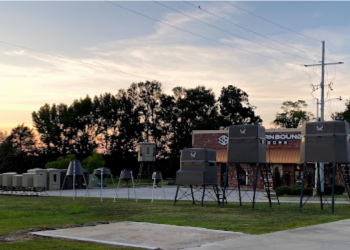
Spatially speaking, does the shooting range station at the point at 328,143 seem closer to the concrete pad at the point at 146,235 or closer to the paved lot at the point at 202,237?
the paved lot at the point at 202,237

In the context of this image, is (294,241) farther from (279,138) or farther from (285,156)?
(279,138)

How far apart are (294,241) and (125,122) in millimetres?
77019

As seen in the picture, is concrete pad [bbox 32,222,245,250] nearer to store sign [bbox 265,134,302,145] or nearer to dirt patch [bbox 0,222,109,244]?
dirt patch [bbox 0,222,109,244]

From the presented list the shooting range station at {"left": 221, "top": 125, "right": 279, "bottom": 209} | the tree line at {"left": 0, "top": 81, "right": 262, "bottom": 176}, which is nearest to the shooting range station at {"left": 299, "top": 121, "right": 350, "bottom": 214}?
the shooting range station at {"left": 221, "top": 125, "right": 279, "bottom": 209}

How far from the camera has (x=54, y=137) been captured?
86250mm

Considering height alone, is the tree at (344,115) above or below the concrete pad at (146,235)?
above

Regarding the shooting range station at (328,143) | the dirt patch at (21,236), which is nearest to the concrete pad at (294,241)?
the dirt patch at (21,236)

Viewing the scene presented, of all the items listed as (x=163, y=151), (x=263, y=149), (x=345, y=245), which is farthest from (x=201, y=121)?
(x=345, y=245)

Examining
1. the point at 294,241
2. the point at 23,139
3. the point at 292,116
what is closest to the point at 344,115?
the point at 292,116

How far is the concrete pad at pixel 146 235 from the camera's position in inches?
484

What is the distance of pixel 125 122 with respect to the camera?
88.6m

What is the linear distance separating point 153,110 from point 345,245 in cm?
8034

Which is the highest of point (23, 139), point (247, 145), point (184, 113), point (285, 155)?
point (184, 113)

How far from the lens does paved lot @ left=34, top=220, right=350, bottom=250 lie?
11812 millimetres
